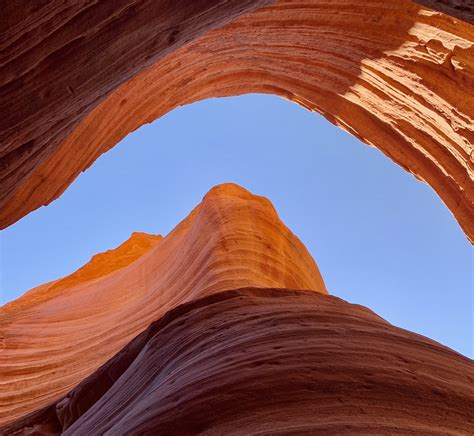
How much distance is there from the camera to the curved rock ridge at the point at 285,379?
2.76 meters

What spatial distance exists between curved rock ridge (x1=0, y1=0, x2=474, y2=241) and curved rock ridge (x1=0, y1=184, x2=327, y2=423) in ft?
6.42

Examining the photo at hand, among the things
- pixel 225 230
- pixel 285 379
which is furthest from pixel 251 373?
pixel 225 230

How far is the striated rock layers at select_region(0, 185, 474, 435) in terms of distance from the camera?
2.81 m

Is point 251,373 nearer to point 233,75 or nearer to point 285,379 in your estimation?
point 285,379

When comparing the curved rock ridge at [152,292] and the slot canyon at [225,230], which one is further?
the curved rock ridge at [152,292]

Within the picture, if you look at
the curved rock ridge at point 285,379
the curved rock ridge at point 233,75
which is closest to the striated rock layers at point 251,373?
the curved rock ridge at point 285,379

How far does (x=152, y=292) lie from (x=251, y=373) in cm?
644

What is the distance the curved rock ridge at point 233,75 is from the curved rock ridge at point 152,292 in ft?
6.42

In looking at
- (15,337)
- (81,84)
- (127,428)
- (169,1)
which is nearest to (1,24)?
(81,84)

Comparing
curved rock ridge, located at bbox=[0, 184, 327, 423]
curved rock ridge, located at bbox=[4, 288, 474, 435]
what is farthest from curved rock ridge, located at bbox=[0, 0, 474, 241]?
curved rock ridge, located at bbox=[0, 184, 327, 423]

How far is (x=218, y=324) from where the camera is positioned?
4.10m

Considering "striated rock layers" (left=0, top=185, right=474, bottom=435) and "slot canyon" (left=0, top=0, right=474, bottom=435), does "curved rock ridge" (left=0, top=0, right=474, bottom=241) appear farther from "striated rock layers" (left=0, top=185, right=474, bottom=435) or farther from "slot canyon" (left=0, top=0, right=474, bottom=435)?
"striated rock layers" (left=0, top=185, right=474, bottom=435)

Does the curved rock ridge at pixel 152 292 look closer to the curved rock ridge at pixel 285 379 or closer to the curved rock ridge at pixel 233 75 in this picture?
the curved rock ridge at pixel 233 75

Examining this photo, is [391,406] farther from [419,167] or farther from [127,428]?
[419,167]
